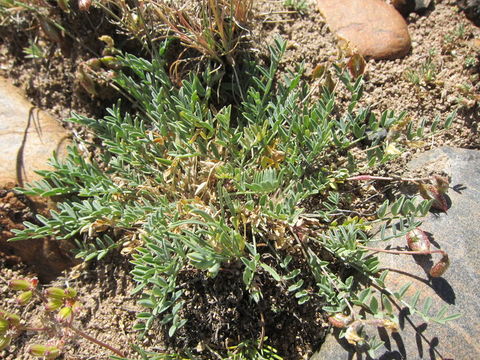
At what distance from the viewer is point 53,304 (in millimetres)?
2266

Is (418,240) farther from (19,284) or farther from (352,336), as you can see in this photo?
(19,284)

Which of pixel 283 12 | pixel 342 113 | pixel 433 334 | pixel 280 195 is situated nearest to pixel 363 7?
pixel 283 12

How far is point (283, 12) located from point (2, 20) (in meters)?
2.17

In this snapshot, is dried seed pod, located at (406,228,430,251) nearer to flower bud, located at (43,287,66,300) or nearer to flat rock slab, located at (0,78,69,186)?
flower bud, located at (43,287,66,300)

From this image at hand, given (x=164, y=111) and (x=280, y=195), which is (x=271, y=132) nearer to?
(x=280, y=195)

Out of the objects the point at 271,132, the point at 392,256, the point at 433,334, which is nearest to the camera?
the point at 433,334

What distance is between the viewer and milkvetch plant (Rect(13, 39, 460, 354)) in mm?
2238

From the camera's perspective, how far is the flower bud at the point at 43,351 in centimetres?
213

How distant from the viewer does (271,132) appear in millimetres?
2639

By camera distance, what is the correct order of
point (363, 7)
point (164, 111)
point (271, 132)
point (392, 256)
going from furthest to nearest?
point (363, 7), point (164, 111), point (271, 132), point (392, 256)

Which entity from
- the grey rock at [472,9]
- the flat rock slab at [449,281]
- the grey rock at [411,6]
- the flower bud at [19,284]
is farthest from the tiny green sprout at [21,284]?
the grey rock at [472,9]

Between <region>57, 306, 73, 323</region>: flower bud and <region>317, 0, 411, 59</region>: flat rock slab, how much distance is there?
2.43 meters

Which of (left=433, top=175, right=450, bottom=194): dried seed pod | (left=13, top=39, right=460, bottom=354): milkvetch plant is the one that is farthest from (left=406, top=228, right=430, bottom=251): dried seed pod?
(left=433, top=175, right=450, bottom=194): dried seed pod

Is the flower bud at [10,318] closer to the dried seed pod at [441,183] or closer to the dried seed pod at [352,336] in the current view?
the dried seed pod at [352,336]
